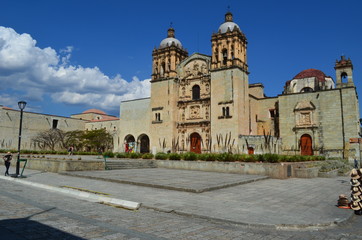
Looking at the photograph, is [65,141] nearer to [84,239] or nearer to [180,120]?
[180,120]

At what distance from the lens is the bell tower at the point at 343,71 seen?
96.7 ft

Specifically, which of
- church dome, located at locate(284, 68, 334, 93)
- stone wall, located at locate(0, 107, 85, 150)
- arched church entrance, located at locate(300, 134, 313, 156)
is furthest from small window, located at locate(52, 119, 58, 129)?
arched church entrance, located at locate(300, 134, 313, 156)

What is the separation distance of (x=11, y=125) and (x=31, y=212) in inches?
1769

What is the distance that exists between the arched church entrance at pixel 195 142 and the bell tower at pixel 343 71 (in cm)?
1661

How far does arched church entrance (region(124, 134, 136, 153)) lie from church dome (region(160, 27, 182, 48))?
14274 mm

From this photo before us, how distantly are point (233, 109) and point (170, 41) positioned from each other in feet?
47.8

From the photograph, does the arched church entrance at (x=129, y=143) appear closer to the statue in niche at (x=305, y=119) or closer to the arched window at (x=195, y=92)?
the arched window at (x=195, y=92)

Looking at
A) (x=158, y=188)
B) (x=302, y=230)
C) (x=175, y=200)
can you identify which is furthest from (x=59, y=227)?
(x=158, y=188)

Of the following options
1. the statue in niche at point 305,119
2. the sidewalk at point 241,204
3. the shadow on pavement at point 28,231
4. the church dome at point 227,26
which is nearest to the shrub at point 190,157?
the sidewalk at point 241,204

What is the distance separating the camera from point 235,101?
30.3 meters

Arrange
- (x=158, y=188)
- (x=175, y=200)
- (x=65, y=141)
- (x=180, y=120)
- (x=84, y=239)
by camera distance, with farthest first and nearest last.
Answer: (x=65, y=141) < (x=180, y=120) < (x=158, y=188) < (x=175, y=200) < (x=84, y=239)

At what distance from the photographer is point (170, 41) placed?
38312 millimetres

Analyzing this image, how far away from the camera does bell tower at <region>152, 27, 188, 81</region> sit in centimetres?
3671

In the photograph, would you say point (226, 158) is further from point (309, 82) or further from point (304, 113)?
point (309, 82)
